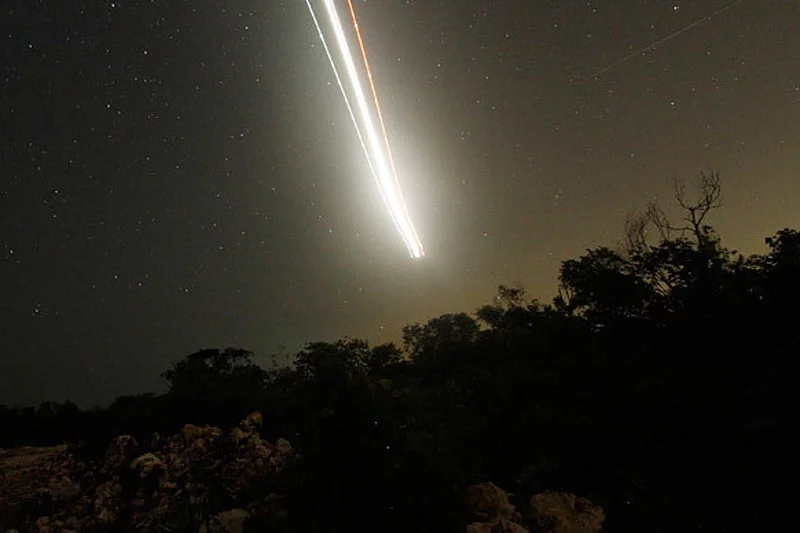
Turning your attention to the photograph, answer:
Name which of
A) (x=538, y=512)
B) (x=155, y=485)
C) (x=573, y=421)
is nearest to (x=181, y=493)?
(x=155, y=485)

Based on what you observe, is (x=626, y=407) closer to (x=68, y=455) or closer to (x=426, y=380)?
(x=426, y=380)

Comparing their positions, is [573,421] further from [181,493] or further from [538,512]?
[181,493]

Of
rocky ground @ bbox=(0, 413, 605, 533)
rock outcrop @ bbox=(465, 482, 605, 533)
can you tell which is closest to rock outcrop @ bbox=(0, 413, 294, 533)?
rocky ground @ bbox=(0, 413, 605, 533)

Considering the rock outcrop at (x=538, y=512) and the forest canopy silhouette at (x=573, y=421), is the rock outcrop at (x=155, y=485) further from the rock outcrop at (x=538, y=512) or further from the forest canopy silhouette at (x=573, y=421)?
the rock outcrop at (x=538, y=512)

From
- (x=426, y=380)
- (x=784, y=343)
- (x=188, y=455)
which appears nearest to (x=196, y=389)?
(x=188, y=455)

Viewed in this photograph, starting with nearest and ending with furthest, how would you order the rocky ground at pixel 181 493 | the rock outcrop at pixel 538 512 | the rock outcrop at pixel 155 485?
1. the rock outcrop at pixel 538 512
2. the rocky ground at pixel 181 493
3. the rock outcrop at pixel 155 485

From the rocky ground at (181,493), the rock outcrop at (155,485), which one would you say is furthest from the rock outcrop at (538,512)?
the rock outcrop at (155,485)

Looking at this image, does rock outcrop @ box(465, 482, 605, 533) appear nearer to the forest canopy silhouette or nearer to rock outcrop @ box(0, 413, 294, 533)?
the forest canopy silhouette

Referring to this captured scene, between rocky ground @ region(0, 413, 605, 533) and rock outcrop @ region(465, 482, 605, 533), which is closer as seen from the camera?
rock outcrop @ region(465, 482, 605, 533)
